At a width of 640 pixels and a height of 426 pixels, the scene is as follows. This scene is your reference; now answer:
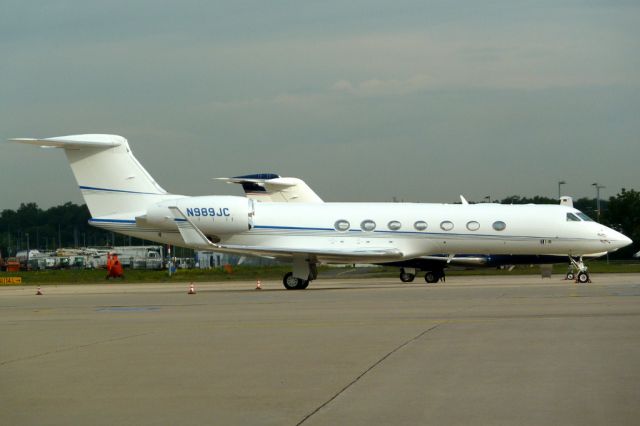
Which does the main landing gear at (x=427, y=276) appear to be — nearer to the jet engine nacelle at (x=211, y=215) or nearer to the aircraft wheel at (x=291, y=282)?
the aircraft wheel at (x=291, y=282)

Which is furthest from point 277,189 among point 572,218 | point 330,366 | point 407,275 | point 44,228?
point 44,228

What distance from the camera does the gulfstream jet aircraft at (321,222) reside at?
35406 mm

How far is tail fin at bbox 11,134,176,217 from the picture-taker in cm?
3591

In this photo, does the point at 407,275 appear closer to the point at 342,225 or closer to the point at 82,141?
the point at 342,225

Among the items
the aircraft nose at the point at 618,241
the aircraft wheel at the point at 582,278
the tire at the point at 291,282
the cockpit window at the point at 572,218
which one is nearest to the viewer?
the aircraft wheel at the point at 582,278

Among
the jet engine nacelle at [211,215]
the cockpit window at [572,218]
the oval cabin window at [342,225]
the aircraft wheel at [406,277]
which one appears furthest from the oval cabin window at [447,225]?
the aircraft wheel at [406,277]

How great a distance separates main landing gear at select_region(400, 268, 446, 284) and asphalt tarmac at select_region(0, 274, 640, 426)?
1894cm

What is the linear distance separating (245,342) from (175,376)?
12.3 feet

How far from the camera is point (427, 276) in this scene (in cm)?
4112

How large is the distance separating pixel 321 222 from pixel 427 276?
24.3 ft

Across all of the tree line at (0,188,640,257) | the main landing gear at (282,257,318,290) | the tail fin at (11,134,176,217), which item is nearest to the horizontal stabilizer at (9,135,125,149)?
the tail fin at (11,134,176,217)

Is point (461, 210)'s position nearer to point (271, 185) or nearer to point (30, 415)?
point (271, 185)

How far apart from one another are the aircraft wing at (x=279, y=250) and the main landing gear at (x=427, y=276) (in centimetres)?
A: 544

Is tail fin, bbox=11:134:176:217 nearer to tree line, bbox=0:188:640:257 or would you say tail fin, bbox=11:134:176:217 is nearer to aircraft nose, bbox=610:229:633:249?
aircraft nose, bbox=610:229:633:249
